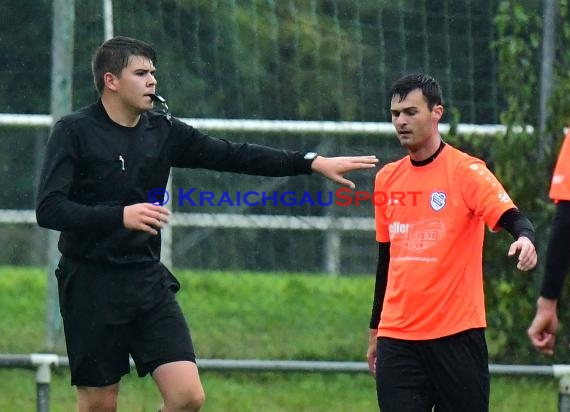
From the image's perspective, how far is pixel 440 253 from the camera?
592 cm

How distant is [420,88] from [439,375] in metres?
1.14

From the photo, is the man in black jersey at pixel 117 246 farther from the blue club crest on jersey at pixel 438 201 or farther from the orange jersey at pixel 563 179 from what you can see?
the orange jersey at pixel 563 179

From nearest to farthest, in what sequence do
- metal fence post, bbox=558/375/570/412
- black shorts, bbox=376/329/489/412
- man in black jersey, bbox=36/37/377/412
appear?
black shorts, bbox=376/329/489/412
man in black jersey, bbox=36/37/377/412
metal fence post, bbox=558/375/570/412

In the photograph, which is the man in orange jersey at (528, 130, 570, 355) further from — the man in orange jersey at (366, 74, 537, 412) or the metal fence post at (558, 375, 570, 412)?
the metal fence post at (558, 375, 570, 412)

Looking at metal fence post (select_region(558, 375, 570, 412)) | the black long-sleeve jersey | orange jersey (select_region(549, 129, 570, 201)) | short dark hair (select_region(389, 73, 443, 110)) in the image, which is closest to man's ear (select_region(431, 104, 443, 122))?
short dark hair (select_region(389, 73, 443, 110))

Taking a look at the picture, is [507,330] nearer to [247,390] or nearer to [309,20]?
[247,390]

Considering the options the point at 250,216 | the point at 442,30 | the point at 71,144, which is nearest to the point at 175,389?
the point at 71,144

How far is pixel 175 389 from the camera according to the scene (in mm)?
6176

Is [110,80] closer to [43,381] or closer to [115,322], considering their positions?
[115,322]

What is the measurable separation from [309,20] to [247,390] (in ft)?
6.76

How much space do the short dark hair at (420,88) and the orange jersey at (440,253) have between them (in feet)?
0.84

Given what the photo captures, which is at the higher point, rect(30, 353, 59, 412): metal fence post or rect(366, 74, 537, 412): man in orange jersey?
rect(366, 74, 537, 412): man in orange jersey

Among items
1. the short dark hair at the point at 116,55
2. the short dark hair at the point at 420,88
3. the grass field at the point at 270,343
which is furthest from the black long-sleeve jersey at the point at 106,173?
the grass field at the point at 270,343

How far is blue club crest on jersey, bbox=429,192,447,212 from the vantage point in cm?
593
